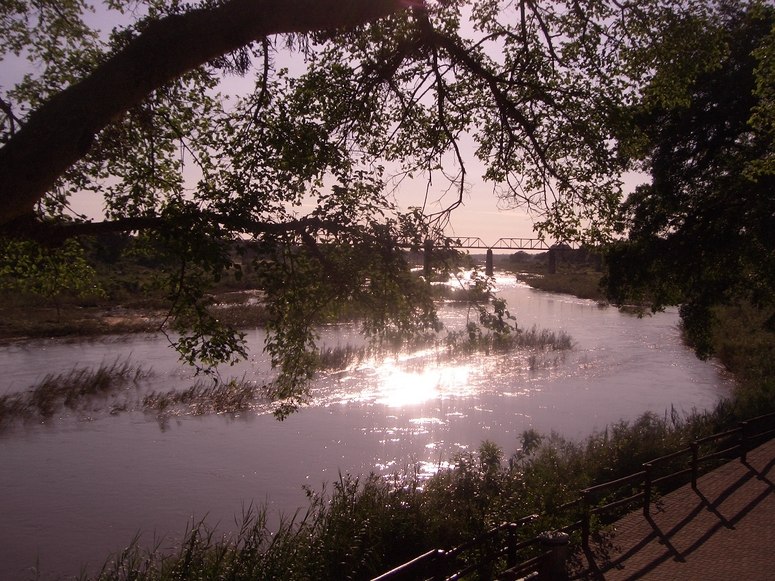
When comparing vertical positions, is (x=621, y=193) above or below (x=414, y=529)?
above

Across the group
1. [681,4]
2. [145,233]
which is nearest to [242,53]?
[145,233]

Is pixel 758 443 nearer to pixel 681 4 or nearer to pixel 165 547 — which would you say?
pixel 681 4

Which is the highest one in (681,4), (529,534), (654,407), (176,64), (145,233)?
(681,4)

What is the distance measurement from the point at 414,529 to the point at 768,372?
17.8 m

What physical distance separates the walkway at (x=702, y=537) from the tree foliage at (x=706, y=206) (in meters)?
5.65

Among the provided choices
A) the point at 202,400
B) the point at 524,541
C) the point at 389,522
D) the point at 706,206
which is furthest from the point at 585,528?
the point at 202,400

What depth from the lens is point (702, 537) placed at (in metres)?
9.06

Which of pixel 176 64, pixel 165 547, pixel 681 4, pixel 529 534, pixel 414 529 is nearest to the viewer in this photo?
pixel 176 64

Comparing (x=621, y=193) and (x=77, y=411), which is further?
(x=77, y=411)

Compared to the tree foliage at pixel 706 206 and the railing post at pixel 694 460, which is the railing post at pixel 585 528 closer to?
the railing post at pixel 694 460

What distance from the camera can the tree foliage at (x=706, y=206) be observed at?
597 inches

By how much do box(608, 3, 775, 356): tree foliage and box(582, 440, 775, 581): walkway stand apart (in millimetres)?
5647

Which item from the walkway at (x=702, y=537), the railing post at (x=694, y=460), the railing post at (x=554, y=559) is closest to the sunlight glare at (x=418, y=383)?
the railing post at (x=694, y=460)

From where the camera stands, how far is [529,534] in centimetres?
948
